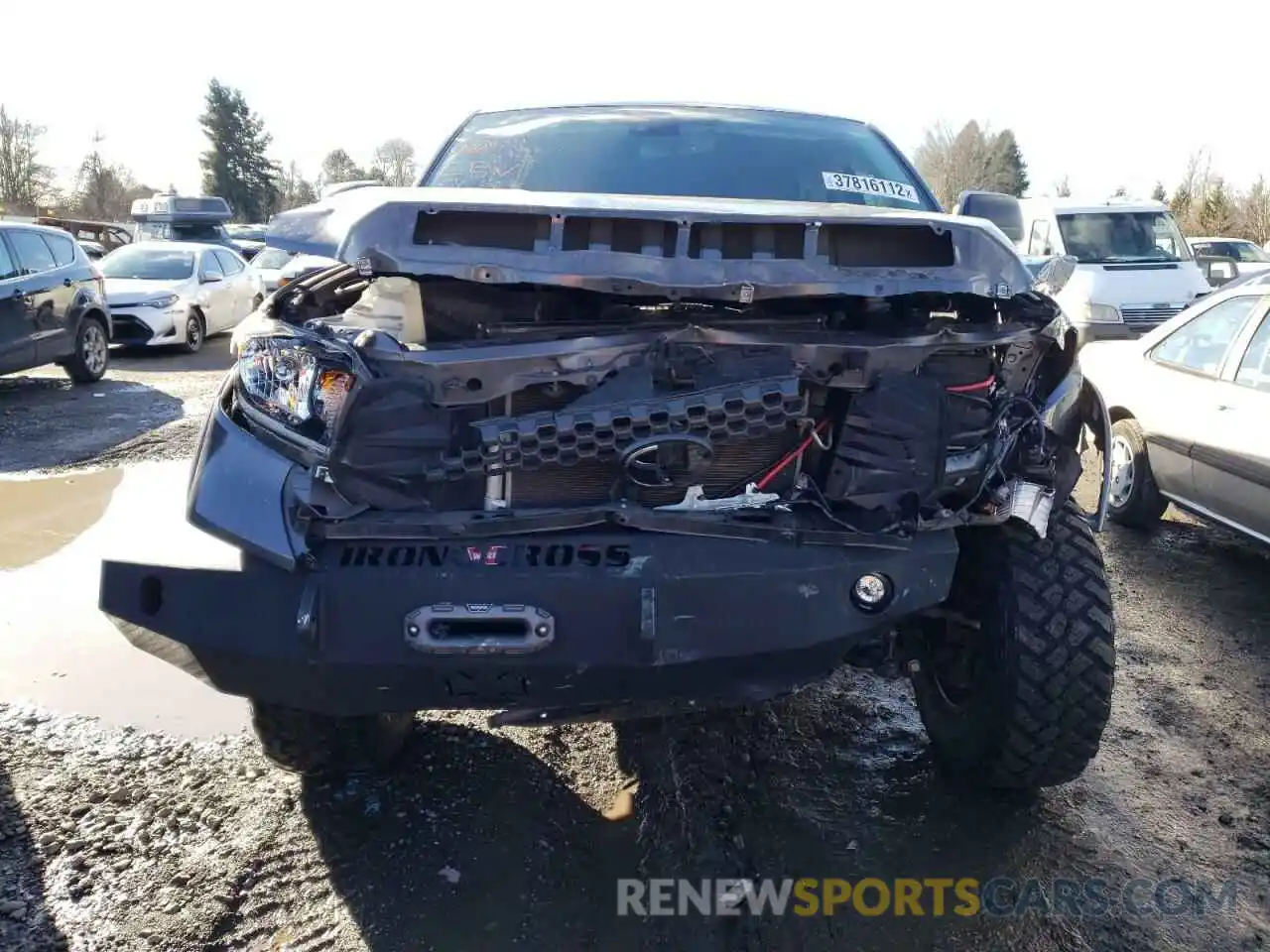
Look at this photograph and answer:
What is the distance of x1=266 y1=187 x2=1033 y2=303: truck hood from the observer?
7.11 ft

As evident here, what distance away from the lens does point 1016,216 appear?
350 cm

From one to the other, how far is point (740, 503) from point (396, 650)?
0.86m

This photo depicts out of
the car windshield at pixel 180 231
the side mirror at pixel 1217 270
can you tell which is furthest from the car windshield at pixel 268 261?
the side mirror at pixel 1217 270

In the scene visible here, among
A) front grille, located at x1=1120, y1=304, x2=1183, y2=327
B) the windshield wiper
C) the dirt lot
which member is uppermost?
the windshield wiper

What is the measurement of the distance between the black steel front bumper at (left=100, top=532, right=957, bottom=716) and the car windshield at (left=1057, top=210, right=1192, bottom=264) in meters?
10.5

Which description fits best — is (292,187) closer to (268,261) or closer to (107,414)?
(268,261)

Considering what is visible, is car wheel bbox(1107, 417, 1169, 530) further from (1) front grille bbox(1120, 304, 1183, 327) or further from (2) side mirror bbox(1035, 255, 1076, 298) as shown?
(1) front grille bbox(1120, 304, 1183, 327)

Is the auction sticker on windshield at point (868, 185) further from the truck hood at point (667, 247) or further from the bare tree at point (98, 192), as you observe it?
the bare tree at point (98, 192)

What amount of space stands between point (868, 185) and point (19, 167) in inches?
2026

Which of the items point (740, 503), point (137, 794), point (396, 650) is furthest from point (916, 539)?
point (137, 794)

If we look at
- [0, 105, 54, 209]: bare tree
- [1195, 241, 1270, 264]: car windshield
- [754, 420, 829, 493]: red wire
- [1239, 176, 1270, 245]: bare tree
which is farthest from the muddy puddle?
[0, 105, 54, 209]: bare tree

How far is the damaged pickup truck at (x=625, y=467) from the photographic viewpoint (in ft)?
6.85

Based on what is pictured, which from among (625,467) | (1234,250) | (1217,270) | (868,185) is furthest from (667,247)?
(1234,250)

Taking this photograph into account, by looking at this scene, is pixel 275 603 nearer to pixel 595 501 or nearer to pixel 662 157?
pixel 595 501
